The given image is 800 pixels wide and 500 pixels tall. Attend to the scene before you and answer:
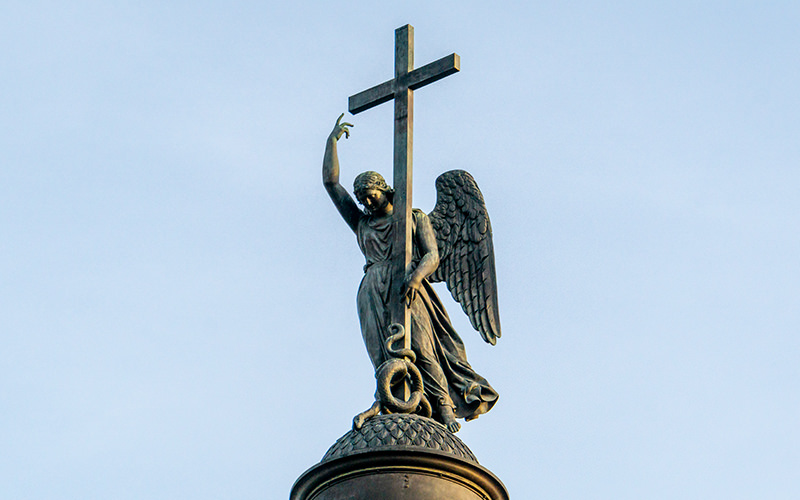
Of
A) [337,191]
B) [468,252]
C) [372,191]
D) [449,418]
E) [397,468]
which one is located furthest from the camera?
[468,252]

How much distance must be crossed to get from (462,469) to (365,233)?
2.42 metres

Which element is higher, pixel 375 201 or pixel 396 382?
pixel 375 201

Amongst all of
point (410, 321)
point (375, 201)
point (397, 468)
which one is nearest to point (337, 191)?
point (375, 201)

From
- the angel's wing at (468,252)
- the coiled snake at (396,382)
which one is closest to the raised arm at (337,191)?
the angel's wing at (468,252)

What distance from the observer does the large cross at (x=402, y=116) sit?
39.8 feet

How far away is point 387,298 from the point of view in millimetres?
12125

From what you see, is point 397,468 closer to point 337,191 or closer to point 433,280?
point 433,280

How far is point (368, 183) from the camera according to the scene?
12336 mm

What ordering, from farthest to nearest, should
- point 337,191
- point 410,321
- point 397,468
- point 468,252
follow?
point 468,252, point 337,191, point 410,321, point 397,468

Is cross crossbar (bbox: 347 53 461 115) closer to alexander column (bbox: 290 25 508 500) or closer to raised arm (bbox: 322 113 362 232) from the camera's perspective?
alexander column (bbox: 290 25 508 500)

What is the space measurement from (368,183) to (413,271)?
841mm

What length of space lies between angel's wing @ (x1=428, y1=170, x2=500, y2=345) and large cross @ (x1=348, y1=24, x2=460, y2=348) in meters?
0.74

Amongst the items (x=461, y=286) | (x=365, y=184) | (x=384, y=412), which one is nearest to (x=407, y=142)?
(x=365, y=184)

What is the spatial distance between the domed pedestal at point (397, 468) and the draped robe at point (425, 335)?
2.77 ft
